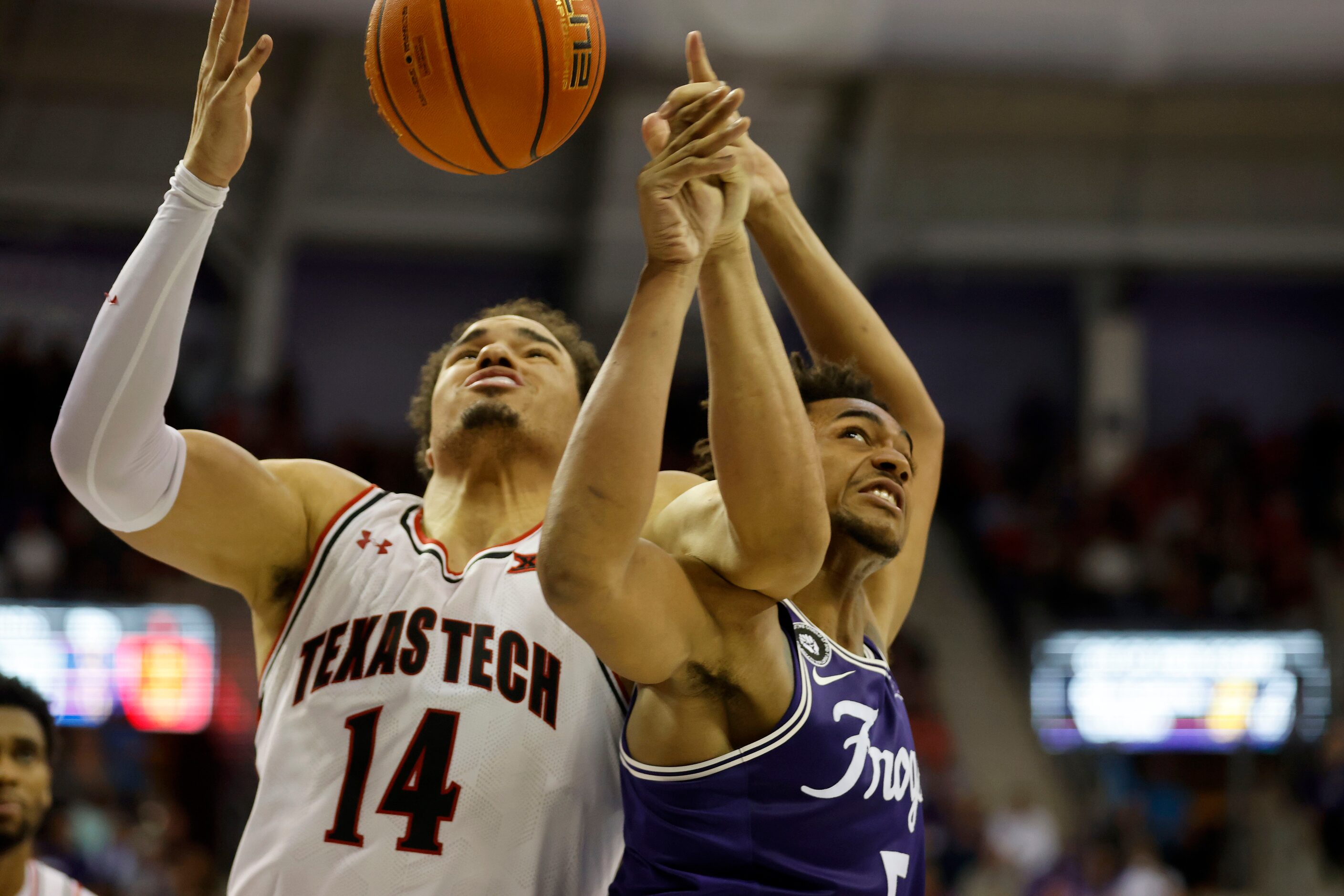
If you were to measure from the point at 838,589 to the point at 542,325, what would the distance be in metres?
1.26

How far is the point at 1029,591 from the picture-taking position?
12.9 metres

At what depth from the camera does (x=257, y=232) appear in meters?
14.5

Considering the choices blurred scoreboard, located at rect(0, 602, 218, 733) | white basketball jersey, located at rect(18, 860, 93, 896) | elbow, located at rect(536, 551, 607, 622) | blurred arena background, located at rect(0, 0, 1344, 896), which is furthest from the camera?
blurred arena background, located at rect(0, 0, 1344, 896)

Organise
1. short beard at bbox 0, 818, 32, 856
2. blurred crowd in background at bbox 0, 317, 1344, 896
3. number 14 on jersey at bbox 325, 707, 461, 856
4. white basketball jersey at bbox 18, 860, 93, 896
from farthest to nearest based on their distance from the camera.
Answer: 1. blurred crowd in background at bbox 0, 317, 1344, 896
2. white basketball jersey at bbox 18, 860, 93, 896
3. short beard at bbox 0, 818, 32, 856
4. number 14 on jersey at bbox 325, 707, 461, 856

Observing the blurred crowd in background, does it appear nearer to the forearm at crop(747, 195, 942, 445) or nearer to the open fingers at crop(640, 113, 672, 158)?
the forearm at crop(747, 195, 942, 445)

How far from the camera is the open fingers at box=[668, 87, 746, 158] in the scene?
7.20 ft

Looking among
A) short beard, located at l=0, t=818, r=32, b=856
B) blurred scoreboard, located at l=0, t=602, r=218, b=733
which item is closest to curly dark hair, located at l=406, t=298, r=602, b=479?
short beard, located at l=0, t=818, r=32, b=856

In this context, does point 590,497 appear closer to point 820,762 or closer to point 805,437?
point 805,437

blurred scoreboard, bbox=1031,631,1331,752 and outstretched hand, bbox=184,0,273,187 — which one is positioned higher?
blurred scoreboard, bbox=1031,631,1331,752

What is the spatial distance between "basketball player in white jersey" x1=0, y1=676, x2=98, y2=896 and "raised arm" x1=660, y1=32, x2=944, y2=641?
2.41m

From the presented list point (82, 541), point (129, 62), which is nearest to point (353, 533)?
point (82, 541)

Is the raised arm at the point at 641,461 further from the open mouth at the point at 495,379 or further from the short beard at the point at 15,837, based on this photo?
the short beard at the point at 15,837

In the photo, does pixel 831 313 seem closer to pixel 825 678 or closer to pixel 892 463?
pixel 892 463

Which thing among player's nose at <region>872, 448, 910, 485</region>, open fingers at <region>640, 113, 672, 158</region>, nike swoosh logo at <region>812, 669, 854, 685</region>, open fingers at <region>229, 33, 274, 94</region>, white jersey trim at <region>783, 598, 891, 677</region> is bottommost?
nike swoosh logo at <region>812, 669, 854, 685</region>
